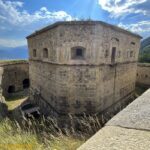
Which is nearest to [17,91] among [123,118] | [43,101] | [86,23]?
[43,101]

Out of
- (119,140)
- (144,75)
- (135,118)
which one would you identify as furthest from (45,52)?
(144,75)

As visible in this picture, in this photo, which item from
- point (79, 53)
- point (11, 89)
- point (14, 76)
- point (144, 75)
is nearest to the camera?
point (79, 53)

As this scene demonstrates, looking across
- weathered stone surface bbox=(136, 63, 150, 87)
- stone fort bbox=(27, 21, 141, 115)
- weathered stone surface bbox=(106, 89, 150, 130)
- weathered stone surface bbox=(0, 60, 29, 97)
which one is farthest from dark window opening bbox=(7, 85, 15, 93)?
weathered stone surface bbox=(106, 89, 150, 130)

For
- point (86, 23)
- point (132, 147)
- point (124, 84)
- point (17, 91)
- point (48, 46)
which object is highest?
point (86, 23)

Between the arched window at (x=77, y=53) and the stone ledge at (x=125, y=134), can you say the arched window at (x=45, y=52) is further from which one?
the stone ledge at (x=125, y=134)

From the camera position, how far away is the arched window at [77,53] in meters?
10.1

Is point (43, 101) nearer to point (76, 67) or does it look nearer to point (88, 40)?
point (76, 67)

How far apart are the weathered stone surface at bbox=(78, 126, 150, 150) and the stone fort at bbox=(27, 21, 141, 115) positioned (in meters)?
7.90

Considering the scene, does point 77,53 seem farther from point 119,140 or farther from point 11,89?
point 11,89

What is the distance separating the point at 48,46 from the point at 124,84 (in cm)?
688

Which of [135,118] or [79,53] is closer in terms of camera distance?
[135,118]

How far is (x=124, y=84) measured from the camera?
14531 mm

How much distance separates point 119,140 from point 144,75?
70.9 ft

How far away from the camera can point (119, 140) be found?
6.43 feet
